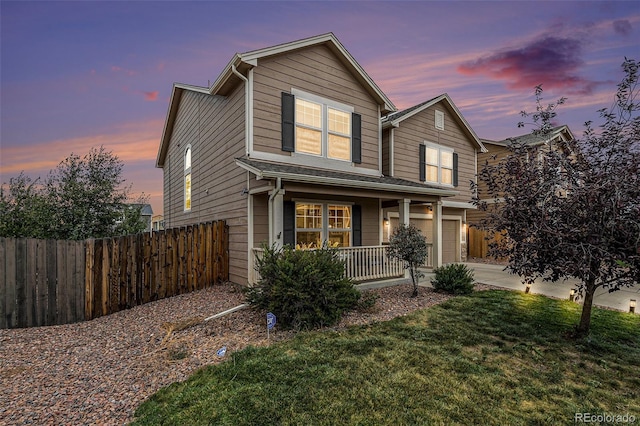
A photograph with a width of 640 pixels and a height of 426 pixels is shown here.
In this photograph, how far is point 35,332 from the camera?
5258mm

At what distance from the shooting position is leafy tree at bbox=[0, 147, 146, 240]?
7.84 meters

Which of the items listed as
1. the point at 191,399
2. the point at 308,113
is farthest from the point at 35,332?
the point at 308,113

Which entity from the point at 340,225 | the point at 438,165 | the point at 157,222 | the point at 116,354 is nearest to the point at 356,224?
the point at 340,225

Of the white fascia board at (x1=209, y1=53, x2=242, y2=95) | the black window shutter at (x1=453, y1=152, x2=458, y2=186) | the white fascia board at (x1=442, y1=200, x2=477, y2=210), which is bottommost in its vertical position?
the white fascia board at (x1=442, y1=200, x2=477, y2=210)

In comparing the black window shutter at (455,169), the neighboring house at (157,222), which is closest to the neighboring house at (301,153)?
the black window shutter at (455,169)

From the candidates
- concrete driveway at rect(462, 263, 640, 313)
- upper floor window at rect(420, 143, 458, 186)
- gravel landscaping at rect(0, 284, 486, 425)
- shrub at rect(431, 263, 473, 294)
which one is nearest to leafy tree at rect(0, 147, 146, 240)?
gravel landscaping at rect(0, 284, 486, 425)

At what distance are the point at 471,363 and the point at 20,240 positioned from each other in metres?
8.19

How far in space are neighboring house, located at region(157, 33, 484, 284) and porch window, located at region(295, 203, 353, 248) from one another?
0.03m

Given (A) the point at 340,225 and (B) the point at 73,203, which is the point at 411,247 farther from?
(B) the point at 73,203

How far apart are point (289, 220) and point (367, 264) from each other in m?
2.56

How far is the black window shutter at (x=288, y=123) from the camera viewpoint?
8.23m

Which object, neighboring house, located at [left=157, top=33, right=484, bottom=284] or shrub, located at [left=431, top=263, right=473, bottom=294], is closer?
neighboring house, located at [left=157, top=33, right=484, bottom=284]

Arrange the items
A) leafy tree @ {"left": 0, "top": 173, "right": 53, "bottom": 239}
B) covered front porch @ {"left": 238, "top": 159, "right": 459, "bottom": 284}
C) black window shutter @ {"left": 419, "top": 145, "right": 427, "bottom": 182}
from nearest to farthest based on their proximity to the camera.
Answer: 1. covered front porch @ {"left": 238, "top": 159, "right": 459, "bottom": 284}
2. leafy tree @ {"left": 0, "top": 173, "right": 53, "bottom": 239}
3. black window shutter @ {"left": 419, "top": 145, "right": 427, "bottom": 182}

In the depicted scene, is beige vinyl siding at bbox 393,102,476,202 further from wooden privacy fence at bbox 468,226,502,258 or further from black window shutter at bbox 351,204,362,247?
black window shutter at bbox 351,204,362,247
